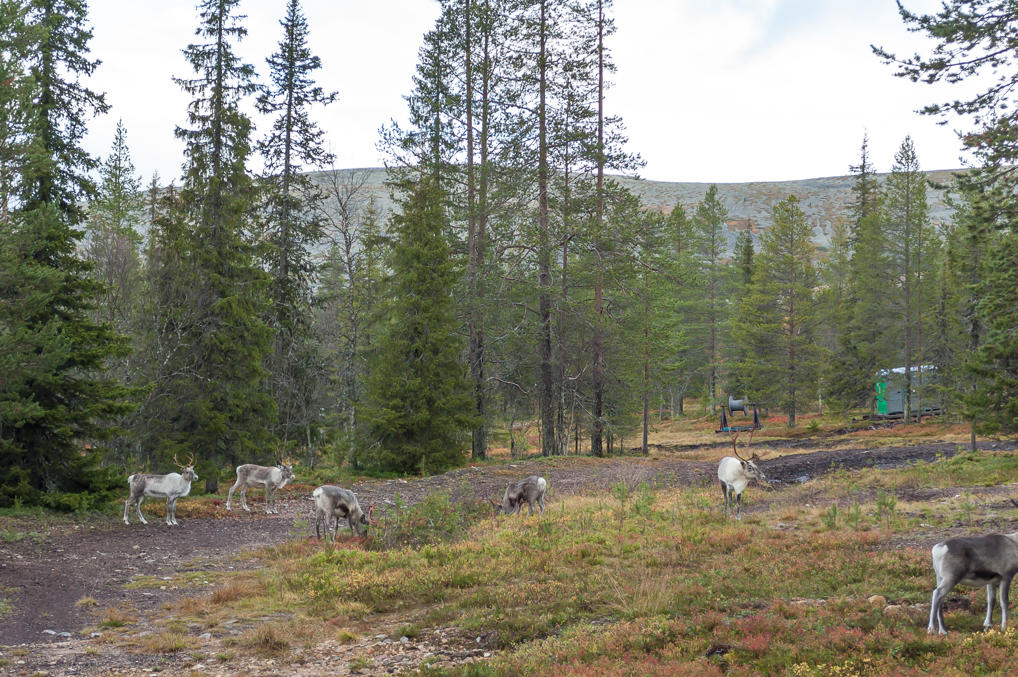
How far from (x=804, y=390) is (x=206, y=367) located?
1674 inches

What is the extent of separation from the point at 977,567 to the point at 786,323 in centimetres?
4613

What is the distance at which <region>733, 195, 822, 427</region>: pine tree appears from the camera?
48.7 m

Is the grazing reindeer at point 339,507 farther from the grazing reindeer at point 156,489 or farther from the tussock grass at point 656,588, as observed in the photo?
the grazing reindeer at point 156,489

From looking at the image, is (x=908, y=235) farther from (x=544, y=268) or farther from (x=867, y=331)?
(x=544, y=268)

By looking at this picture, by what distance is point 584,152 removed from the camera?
1142 inches

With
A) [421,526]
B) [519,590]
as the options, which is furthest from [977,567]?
[421,526]


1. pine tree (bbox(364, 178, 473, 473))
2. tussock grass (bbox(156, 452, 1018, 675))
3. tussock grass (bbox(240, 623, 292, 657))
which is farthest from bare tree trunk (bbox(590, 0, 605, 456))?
tussock grass (bbox(240, 623, 292, 657))

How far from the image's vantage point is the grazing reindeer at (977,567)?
21.8 feet

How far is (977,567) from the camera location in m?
6.66

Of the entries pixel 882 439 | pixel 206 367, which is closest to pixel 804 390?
pixel 882 439

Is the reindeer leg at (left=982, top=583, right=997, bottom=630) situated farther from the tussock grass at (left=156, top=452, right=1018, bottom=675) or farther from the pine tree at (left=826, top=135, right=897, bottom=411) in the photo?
the pine tree at (left=826, top=135, right=897, bottom=411)

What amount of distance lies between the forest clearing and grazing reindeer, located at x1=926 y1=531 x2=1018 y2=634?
36 centimetres

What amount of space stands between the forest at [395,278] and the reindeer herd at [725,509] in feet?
5.30

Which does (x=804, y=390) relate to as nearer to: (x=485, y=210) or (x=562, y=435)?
(x=562, y=435)
